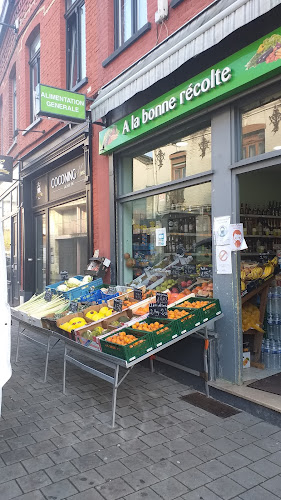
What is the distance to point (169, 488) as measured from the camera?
2.82 m

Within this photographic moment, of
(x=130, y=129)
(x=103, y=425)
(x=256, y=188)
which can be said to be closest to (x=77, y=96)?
(x=130, y=129)

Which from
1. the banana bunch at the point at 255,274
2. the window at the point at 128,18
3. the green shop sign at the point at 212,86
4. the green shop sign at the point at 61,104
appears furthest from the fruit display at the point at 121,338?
the window at the point at 128,18

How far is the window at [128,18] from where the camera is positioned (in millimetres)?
6523

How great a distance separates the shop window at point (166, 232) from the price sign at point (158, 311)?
1.30 meters

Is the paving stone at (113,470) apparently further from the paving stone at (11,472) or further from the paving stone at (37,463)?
the paving stone at (11,472)

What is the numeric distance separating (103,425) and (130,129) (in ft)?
14.1

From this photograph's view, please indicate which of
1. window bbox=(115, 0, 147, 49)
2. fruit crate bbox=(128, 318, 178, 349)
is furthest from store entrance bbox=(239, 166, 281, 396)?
window bbox=(115, 0, 147, 49)

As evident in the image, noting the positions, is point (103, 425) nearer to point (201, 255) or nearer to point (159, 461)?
point (159, 461)

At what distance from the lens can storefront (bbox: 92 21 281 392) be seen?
14.0ft

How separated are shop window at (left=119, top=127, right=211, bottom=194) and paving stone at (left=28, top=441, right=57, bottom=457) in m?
3.60

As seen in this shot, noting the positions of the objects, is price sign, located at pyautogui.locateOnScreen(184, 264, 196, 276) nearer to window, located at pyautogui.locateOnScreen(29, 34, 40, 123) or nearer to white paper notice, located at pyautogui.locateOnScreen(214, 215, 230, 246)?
white paper notice, located at pyautogui.locateOnScreen(214, 215, 230, 246)

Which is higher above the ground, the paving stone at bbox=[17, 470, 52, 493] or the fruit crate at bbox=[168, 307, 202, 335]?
the fruit crate at bbox=[168, 307, 202, 335]

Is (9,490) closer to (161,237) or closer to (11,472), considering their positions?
(11,472)

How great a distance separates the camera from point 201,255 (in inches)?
219
